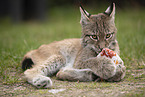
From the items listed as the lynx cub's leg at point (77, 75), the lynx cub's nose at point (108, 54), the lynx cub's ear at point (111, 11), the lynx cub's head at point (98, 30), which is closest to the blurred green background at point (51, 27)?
the lynx cub's ear at point (111, 11)

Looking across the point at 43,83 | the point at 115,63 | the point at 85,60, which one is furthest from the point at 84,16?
the point at 43,83

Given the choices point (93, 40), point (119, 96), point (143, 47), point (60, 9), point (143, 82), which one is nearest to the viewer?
point (119, 96)

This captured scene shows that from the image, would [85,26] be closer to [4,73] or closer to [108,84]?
[108,84]

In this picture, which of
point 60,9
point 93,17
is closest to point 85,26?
point 93,17

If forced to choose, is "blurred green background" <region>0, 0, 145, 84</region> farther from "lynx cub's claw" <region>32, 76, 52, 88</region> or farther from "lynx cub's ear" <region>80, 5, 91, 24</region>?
"lynx cub's claw" <region>32, 76, 52, 88</region>

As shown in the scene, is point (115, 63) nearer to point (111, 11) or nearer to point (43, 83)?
point (111, 11)

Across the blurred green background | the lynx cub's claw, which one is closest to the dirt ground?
the lynx cub's claw
